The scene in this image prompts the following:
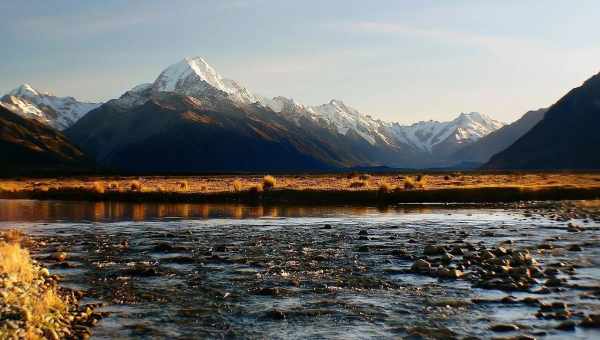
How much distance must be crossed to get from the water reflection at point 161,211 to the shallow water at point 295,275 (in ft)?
6.87

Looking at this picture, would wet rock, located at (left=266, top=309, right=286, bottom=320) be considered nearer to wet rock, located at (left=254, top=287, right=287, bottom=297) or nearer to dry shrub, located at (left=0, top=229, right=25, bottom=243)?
wet rock, located at (left=254, top=287, right=287, bottom=297)

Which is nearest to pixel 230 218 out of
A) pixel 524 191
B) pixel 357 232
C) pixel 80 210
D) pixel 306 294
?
pixel 357 232

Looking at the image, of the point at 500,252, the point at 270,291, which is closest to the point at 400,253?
the point at 500,252

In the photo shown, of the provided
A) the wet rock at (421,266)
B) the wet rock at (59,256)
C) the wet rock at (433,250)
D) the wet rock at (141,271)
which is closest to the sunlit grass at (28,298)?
the wet rock at (141,271)

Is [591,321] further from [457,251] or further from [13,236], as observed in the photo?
[13,236]

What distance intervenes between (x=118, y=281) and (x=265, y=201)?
47.1 meters

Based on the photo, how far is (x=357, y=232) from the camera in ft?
131

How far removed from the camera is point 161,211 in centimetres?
5878

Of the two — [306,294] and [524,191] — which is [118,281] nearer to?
[306,294]

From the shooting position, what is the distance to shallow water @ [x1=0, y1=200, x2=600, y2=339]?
710 inches

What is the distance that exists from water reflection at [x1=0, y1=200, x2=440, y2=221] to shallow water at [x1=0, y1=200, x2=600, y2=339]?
2094 millimetres

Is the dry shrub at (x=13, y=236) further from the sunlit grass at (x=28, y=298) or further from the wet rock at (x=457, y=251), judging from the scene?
the wet rock at (x=457, y=251)

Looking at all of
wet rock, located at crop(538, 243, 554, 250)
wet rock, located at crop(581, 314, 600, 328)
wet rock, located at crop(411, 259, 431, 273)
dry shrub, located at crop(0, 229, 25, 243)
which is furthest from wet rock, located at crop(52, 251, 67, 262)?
wet rock, located at crop(538, 243, 554, 250)

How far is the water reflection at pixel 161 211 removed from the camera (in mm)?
52594
